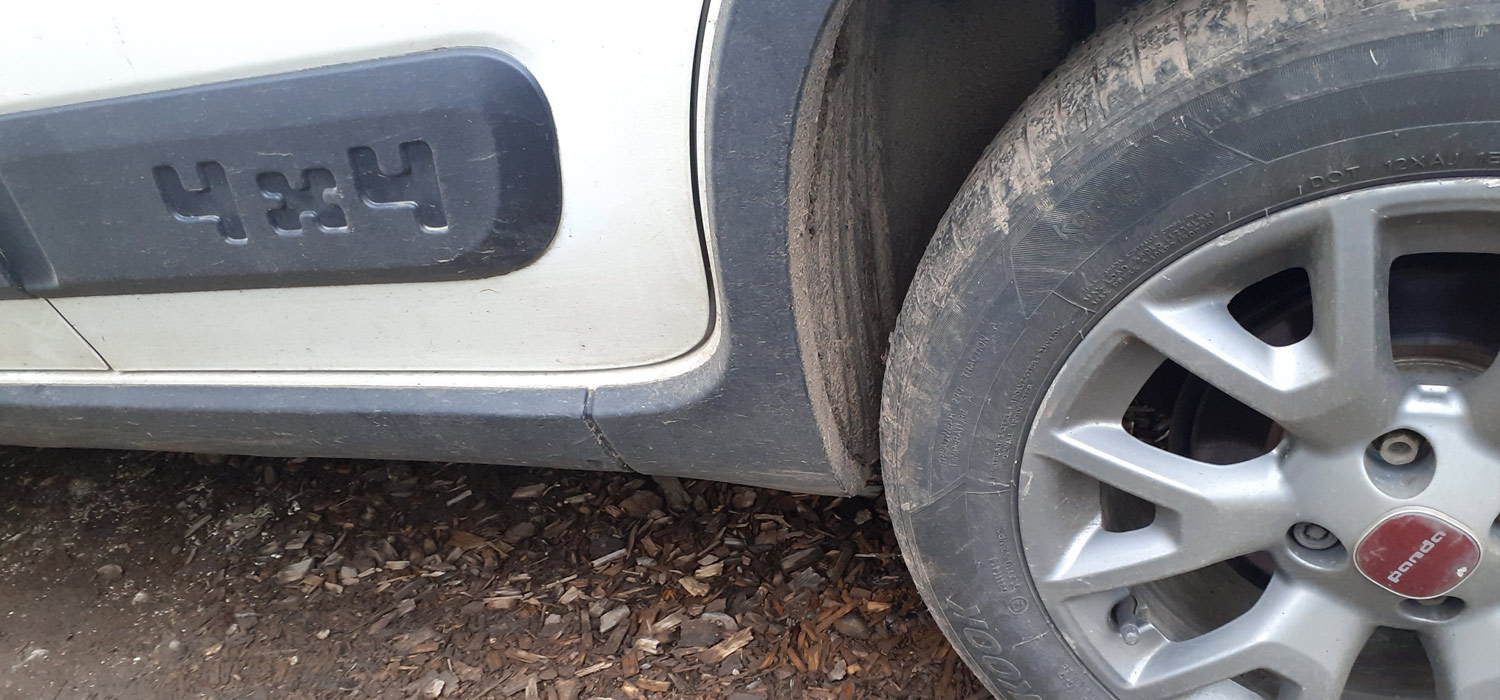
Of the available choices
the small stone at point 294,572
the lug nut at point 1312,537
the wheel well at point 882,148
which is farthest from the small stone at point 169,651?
Result: the lug nut at point 1312,537

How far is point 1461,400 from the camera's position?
1.16 m

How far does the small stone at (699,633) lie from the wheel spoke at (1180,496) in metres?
0.92

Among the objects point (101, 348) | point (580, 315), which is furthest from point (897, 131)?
point (101, 348)

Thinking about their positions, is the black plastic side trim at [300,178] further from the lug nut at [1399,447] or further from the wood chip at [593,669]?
the lug nut at [1399,447]

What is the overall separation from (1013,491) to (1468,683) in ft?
2.06

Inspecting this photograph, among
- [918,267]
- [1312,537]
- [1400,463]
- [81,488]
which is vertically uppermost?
[918,267]

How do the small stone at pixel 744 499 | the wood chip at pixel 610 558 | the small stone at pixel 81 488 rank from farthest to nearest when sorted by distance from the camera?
the small stone at pixel 81 488
the small stone at pixel 744 499
the wood chip at pixel 610 558

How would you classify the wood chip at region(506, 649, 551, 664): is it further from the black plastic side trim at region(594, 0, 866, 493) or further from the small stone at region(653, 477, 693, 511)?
the black plastic side trim at region(594, 0, 866, 493)

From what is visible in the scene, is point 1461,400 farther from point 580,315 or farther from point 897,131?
point 580,315

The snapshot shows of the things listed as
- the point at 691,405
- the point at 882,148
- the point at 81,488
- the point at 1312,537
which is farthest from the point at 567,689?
the point at 81,488

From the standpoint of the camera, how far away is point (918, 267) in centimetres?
138

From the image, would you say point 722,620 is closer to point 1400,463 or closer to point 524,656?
point 524,656

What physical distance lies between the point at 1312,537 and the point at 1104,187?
566mm

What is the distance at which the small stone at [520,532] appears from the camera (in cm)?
235
